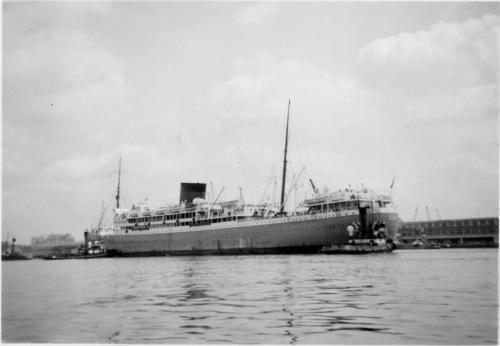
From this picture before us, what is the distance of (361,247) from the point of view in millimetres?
51688

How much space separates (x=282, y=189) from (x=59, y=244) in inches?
3964

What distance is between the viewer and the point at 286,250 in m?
60.1

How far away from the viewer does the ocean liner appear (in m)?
56.5

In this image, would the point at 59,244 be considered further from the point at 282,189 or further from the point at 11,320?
the point at 11,320

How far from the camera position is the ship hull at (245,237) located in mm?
56969

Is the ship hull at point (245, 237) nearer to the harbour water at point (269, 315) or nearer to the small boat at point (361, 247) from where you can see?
the small boat at point (361, 247)

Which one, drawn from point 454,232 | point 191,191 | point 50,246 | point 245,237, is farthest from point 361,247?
point 50,246

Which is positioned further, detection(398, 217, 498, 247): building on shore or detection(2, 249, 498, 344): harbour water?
detection(398, 217, 498, 247): building on shore

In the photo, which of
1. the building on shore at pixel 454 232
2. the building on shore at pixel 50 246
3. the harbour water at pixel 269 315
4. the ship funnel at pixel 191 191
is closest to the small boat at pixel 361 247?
the ship funnel at pixel 191 191

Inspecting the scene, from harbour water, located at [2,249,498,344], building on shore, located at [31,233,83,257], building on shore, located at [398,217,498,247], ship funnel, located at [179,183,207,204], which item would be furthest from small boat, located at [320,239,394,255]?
building on shore, located at [31,233,83,257]

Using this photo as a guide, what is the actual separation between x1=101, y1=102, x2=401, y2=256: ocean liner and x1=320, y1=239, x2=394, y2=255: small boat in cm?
121

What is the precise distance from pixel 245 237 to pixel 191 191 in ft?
56.7

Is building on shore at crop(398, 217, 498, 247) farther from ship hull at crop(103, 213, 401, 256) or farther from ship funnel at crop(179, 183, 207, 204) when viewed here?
ship funnel at crop(179, 183, 207, 204)

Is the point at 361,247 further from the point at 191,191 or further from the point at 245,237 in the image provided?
the point at 191,191
